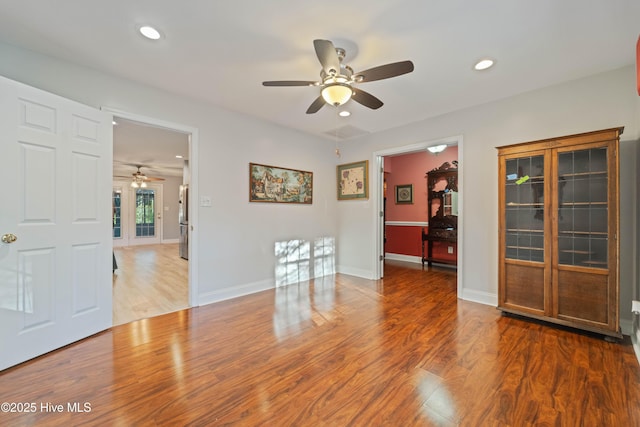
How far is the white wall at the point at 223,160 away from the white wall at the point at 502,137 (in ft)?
4.60

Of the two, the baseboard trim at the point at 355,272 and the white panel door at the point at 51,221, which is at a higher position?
the white panel door at the point at 51,221

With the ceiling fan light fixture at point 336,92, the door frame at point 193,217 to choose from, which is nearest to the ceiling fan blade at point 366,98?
the ceiling fan light fixture at point 336,92

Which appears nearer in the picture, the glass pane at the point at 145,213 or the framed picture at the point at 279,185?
the framed picture at the point at 279,185

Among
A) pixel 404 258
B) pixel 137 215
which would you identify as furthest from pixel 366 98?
pixel 137 215

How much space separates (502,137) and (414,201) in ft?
9.53

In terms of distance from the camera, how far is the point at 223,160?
3.42m

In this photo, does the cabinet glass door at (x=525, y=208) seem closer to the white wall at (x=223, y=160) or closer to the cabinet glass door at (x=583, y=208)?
the cabinet glass door at (x=583, y=208)

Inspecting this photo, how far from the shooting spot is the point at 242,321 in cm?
273

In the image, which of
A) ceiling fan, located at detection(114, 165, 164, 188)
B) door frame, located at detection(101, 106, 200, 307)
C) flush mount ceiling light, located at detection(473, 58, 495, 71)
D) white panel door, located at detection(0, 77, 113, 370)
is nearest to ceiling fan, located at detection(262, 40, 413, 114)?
flush mount ceiling light, located at detection(473, 58, 495, 71)

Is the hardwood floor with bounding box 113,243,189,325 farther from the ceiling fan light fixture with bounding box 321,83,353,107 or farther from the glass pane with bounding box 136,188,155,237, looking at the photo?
the glass pane with bounding box 136,188,155,237

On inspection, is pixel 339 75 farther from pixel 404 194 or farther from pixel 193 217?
pixel 404 194

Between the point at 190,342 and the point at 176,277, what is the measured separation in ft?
8.80

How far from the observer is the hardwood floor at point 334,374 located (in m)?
1.46

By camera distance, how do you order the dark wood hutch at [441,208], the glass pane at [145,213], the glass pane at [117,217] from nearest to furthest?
1. the dark wood hutch at [441,208]
2. the glass pane at [117,217]
3. the glass pane at [145,213]
